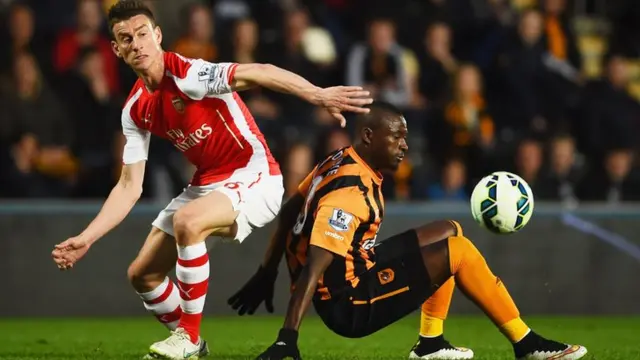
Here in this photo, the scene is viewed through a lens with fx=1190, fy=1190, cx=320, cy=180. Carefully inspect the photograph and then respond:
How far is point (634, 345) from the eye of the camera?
854 cm

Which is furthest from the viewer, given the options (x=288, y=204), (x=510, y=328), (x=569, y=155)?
(x=569, y=155)

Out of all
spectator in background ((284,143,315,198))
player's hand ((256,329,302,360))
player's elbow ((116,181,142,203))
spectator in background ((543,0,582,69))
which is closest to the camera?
player's hand ((256,329,302,360))

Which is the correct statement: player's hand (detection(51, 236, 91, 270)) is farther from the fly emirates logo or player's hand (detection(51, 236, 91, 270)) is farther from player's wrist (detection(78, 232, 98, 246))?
the fly emirates logo

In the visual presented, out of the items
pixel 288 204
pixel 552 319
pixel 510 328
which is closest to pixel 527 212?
pixel 510 328

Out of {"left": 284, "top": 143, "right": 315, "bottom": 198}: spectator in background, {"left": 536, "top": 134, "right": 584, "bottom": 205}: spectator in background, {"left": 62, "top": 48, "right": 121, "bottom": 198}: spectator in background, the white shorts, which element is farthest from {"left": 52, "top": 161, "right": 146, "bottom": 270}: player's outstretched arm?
{"left": 536, "top": 134, "right": 584, "bottom": 205}: spectator in background

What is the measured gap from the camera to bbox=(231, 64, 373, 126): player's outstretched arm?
20.1ft

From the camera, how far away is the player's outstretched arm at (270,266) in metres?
6.98

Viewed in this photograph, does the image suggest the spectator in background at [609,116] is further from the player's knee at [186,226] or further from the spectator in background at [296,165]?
the player's knee at [186,226]

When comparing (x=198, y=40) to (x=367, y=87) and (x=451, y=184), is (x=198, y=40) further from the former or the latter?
(x=451, y=184)

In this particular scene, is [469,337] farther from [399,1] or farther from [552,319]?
[399,1]

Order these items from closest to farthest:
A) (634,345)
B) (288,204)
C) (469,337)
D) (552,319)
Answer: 1. (288,204)
2. (634,345)
3. (469,337)
4. (552,319)

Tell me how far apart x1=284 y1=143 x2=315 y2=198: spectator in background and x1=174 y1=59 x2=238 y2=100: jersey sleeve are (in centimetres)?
471

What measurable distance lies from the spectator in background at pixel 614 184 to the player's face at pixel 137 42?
269 inches

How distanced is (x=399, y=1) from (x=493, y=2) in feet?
4.56
